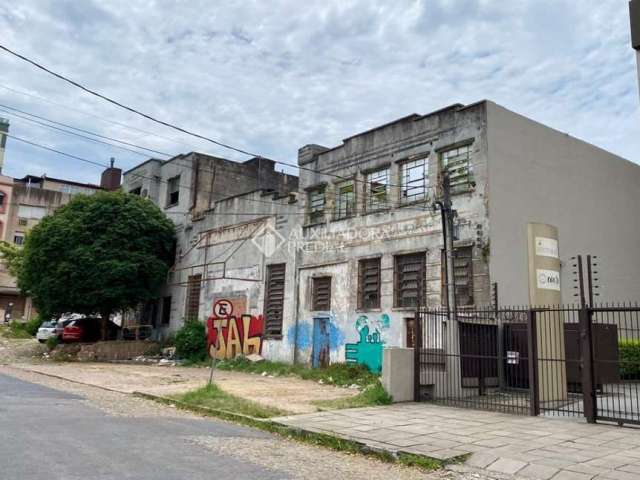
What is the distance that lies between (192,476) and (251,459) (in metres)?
1.22

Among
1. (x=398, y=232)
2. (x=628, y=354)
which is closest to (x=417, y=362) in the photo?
(x=398, y=232)

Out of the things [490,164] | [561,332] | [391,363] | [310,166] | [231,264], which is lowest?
[391,363]

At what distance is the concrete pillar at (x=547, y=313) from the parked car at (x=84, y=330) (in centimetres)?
2208

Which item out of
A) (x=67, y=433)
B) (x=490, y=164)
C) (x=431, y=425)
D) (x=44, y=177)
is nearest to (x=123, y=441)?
(x=67, y=433)

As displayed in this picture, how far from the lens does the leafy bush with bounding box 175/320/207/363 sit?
24.9 meters

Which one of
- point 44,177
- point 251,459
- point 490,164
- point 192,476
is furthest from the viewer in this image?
point 44,177

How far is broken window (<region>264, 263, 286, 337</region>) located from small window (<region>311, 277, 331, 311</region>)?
1.80 meters

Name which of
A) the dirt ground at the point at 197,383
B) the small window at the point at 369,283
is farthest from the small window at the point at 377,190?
the dirt ground at the point at 197,383

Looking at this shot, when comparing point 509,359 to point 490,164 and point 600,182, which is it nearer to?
point 490,164

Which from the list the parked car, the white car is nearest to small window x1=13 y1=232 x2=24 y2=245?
the white car

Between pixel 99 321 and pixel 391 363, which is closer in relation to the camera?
pixel 391 363

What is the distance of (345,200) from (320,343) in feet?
17.4

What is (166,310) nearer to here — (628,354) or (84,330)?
(84,330)

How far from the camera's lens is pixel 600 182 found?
21.4 meters
